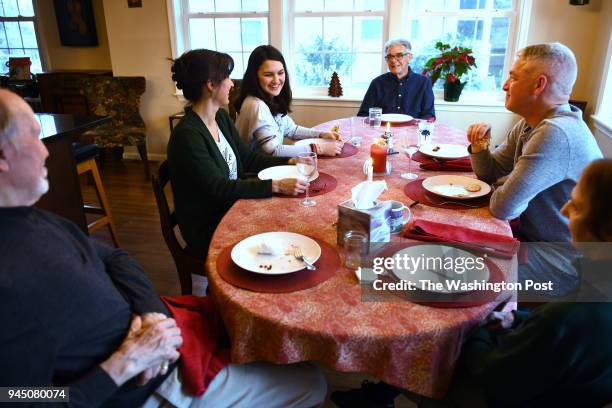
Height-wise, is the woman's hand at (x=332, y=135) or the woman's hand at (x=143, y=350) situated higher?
the woman's hand at (x=332, y=135)

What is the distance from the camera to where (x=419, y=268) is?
1256mm

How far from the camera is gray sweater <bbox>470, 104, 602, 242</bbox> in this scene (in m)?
1.52

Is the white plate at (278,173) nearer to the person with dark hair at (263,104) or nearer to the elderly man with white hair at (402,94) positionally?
the person with dark hair at (263,104)


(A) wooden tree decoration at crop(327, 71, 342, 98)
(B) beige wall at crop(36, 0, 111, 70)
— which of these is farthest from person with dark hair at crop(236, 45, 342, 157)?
(B) beige wall at crop(36, 0, 111, 70)

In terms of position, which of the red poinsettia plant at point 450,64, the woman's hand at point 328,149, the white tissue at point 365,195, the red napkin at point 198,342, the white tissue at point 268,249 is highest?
the red poinsettia plant at point 450,64

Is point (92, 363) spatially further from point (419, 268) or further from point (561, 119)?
point (561, 119)

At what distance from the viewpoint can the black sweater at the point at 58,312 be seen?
2.96 ft

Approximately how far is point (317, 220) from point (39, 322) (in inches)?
35.0

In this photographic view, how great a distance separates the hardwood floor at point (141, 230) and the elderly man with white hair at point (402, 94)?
1.88m

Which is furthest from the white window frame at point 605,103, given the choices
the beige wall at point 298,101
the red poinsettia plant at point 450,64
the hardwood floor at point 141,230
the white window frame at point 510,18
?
the hardwood floor at point 141,230

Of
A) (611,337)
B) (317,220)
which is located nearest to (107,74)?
(317,220)

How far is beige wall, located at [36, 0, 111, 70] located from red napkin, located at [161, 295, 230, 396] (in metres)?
4.70

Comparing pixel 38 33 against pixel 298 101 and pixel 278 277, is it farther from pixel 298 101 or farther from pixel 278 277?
pixel 278 277

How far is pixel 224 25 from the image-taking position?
462 cm
